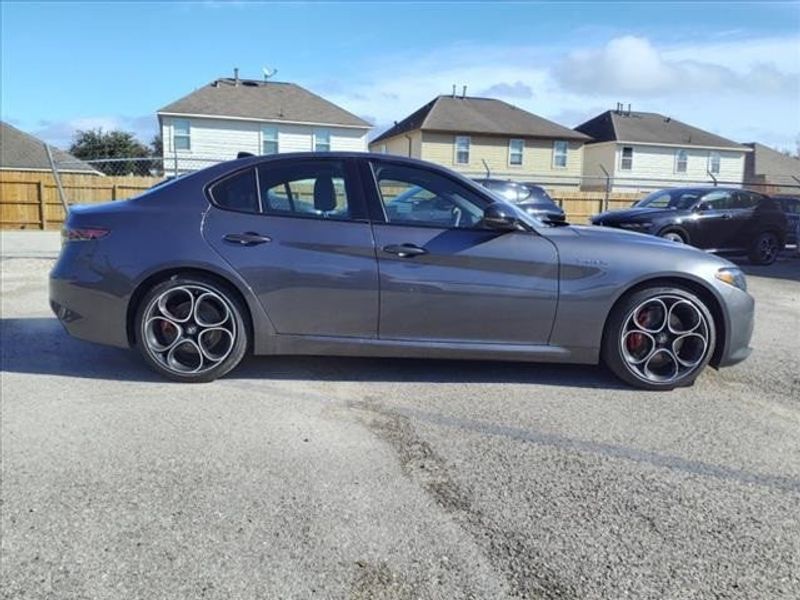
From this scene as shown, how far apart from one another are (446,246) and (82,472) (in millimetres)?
2522

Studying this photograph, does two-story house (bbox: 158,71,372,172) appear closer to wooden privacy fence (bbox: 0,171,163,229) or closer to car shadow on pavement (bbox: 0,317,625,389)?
wooden privacy fence (bbox: 0,171,163,229)

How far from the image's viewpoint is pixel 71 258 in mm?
4707

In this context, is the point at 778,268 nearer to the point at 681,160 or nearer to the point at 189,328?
the point at 189,328

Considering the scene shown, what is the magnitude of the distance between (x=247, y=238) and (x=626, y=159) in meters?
38.6

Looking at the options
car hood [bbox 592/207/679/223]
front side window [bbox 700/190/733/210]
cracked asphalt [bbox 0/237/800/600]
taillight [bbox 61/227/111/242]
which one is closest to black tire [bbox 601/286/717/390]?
cracked asphalt [bbox 0/237/800/600]

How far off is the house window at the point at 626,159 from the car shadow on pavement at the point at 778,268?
24.8 metres

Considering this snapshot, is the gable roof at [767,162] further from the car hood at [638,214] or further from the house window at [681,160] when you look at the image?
the car hood at [638,214]

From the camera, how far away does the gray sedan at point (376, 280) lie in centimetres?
453

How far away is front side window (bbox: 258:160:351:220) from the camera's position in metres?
4.64

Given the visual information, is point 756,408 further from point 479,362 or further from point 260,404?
point 260,404

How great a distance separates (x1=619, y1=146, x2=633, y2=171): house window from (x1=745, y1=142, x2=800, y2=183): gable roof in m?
14.3

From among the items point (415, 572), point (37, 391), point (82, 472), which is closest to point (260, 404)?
point (82, 472)

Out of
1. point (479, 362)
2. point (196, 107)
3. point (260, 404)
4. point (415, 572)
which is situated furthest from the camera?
point (196, 107)

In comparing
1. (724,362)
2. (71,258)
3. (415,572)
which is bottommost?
(415,572)
